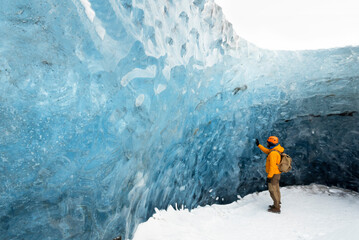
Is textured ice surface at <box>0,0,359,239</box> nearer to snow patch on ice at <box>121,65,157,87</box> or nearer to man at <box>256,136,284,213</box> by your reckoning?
snow patch on ice at <box>121,65,157,87</box>

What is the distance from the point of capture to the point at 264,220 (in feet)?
13.6

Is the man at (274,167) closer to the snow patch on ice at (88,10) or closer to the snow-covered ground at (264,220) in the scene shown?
the snow-covered ground at (264,220)

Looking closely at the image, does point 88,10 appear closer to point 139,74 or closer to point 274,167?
point 139,74

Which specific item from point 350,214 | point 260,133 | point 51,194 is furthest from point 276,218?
point 51,194

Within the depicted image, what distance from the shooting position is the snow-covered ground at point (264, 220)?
11.4ft

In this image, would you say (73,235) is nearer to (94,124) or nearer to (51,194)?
(51,194)

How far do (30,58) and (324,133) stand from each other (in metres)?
5.21

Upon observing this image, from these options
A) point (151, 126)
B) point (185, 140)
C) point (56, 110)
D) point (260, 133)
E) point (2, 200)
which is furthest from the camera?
point (260, 133)

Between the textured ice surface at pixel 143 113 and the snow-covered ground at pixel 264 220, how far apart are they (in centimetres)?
21

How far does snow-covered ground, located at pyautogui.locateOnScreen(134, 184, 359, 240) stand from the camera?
11.4 feet

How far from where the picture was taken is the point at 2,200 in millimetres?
1849

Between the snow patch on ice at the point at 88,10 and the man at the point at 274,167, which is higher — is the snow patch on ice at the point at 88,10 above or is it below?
above

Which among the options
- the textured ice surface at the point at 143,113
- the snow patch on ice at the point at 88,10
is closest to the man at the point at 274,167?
the textured ice surface at the point at 143,113

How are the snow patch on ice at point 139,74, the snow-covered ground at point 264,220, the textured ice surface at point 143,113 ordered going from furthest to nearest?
the snow-covered ground at point 264,220 < the snow patch on ice at point 139,74 < the textured ice surface at point 143,113
